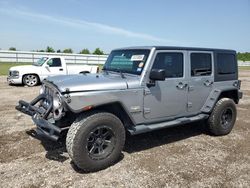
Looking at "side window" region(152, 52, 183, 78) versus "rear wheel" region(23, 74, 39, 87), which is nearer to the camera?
"side window" region(152, 52, 183, 78)

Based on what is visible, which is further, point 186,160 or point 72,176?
point 186,160

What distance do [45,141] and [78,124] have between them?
1654 millimetres

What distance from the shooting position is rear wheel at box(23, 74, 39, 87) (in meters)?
13.0

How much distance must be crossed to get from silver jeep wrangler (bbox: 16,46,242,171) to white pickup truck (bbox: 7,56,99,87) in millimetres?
8491

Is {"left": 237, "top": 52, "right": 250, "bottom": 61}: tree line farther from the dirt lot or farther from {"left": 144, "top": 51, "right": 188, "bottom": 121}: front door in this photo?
{"left": 144, "top": 51, "right": 188, "bottom": 121}: front door

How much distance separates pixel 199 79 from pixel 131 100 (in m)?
1.88

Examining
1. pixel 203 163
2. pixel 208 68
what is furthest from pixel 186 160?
pixel 208 68

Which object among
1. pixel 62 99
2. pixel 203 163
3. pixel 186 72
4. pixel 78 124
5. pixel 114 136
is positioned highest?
pixel 186 72

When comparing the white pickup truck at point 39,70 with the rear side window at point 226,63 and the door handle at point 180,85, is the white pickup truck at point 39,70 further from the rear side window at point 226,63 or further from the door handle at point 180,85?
the door handle at point 180,85

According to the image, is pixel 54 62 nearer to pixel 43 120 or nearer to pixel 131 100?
pixel 43 120

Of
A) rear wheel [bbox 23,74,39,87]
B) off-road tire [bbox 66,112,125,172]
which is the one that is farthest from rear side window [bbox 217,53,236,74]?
rear wheel [bbox 23,74,39,87]

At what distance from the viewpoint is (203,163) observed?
431cm

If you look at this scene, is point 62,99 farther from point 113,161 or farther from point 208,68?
point 208,68

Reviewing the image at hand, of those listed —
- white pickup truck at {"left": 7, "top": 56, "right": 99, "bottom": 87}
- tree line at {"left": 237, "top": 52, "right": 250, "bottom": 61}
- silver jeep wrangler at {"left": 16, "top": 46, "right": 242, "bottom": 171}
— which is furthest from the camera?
tree line at {"left": 237, "top": 52, "right": 250, "bottom": 61}
